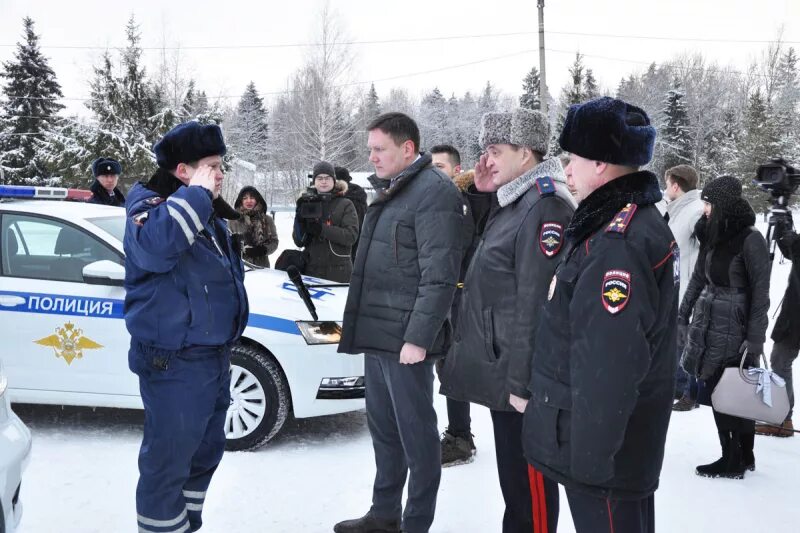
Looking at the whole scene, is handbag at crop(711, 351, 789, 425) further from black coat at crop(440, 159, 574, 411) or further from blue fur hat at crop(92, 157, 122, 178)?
blue fur hat at crop(92, 157, 122, 178)

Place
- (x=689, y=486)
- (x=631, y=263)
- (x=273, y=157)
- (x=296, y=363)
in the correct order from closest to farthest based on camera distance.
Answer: (x=631, y=263), (x=689, y=486), (x=296, y=363), (x=273, y=157)

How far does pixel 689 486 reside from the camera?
3.84 metres

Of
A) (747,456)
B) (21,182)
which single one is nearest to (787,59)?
(21,182)

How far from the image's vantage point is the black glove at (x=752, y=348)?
12.9 ft

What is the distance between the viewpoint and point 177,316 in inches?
99.3

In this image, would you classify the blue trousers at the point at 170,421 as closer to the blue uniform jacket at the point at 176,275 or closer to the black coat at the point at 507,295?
the blue uniform jacket at the point at 176,275

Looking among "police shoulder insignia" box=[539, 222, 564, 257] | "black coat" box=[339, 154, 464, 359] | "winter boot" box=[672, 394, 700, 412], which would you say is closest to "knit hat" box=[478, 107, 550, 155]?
"black coat" box=[339, 154, 464, 359]

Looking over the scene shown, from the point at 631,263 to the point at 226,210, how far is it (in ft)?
6.08

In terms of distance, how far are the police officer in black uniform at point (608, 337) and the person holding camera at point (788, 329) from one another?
2757mm

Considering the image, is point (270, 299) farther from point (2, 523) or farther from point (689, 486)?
point (689, 486)

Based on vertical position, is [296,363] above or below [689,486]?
above

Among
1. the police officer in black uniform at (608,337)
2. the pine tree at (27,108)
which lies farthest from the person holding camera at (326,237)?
the pine tree at (27,108)

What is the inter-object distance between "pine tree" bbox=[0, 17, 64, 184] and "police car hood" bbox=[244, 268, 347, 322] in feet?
92.4

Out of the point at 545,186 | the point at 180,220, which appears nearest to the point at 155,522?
the point at 180,220
